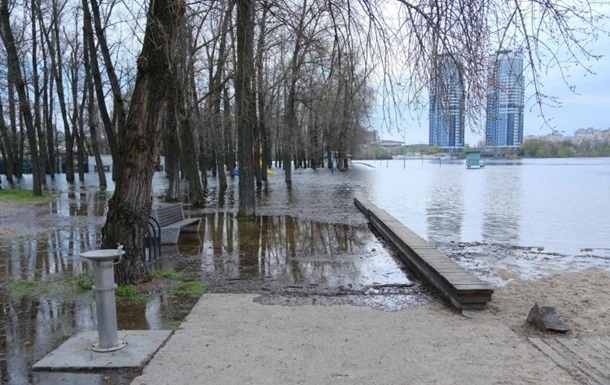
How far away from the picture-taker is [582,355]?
4422 mm

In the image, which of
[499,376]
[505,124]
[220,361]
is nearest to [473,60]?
[505,124]

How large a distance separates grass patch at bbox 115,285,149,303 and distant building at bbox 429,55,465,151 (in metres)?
4.20

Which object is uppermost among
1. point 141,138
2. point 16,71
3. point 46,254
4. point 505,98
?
point 16,71

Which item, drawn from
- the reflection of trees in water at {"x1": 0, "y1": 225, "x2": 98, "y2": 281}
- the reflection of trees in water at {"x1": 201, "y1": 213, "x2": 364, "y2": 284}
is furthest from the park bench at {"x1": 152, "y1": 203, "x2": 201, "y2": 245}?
the reflection of trees in water at {"x1": 0, "y1": 225, "x2": 98, "y2": 281}

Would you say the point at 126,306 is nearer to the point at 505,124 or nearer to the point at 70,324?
the point at 70,324

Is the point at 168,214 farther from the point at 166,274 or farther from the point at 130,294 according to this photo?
the point at 130,294

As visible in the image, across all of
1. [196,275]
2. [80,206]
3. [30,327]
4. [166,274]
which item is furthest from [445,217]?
[30,327]

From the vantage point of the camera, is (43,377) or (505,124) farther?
(505,124)

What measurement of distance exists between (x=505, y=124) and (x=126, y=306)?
5.08 m

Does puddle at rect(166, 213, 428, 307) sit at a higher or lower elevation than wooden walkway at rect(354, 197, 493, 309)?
lower

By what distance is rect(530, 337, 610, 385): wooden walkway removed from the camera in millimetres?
3957

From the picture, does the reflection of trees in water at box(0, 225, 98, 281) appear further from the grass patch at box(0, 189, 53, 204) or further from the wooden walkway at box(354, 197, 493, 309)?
the grass patch at box(0, 189, 53, 204)

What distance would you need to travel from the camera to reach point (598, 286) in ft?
24.2

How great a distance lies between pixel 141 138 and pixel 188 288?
79.6 inches
